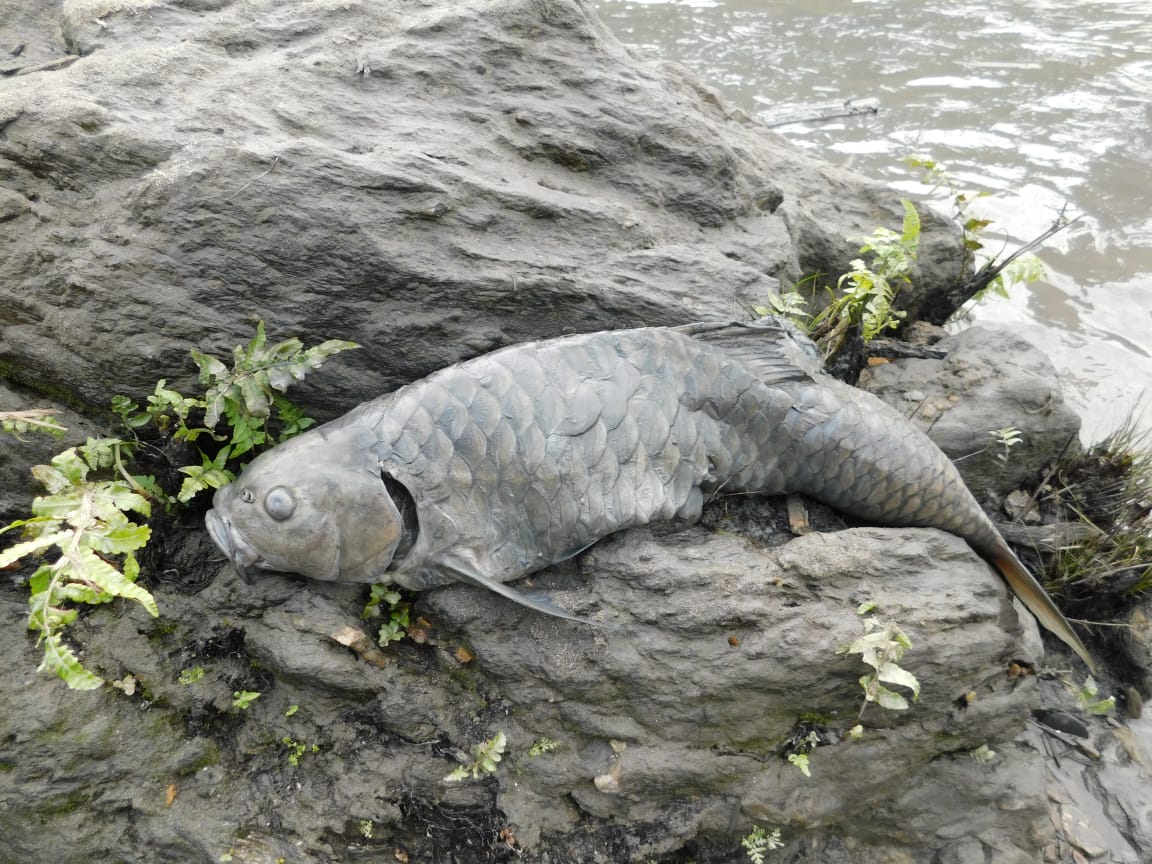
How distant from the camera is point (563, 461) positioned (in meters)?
3.71

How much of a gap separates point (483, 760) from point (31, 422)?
8.12ft

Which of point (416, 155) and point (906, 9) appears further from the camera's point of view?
point (906, 9)

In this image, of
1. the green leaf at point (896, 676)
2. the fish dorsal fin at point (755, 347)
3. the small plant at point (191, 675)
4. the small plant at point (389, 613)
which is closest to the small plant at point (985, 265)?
the fish dorsal fin at point (755, 347)

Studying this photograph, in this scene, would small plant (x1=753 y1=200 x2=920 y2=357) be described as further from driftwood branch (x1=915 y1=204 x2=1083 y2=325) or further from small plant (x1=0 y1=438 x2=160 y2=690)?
small plant (x1=0 y1=438 x2=160 y2=690)

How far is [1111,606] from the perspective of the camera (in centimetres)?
484

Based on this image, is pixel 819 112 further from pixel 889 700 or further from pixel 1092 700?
pixel 889 700

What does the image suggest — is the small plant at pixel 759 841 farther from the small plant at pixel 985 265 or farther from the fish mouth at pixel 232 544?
the small plant at pixel 985 265

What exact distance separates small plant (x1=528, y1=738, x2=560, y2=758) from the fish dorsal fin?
2009 millimetres

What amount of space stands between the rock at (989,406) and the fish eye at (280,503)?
11.7ft

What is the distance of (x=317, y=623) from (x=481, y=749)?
3.10 feet

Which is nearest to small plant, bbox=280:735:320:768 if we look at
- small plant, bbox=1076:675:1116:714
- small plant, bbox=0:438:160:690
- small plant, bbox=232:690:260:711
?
small plant, bbox=232:690:260:711

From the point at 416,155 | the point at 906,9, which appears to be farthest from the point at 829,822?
the point at 906,9

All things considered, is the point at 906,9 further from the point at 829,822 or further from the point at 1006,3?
the point at 829,822

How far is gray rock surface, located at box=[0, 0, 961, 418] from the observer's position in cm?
384
